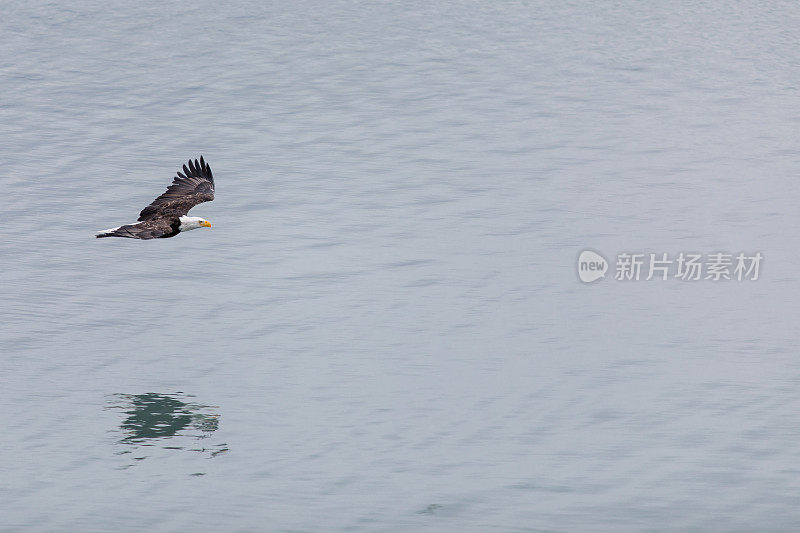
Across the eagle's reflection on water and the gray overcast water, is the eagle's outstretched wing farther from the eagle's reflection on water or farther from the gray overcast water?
the eagle's reflection on water

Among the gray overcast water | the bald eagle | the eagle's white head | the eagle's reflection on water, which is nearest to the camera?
the gray overcast water

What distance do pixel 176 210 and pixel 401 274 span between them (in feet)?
36.6

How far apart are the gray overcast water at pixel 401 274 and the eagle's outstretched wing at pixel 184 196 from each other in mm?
5058

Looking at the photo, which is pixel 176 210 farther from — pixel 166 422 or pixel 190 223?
pixel 166 422

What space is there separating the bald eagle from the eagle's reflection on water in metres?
4.78

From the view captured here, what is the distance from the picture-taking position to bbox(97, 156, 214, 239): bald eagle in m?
36.9

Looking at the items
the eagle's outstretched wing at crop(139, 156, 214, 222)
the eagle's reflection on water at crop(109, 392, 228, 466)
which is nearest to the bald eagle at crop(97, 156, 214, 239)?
the eagle's outstretched wing at crop(139, 156, 214, 222)

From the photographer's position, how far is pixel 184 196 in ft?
131

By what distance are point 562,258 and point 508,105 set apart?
1888cm

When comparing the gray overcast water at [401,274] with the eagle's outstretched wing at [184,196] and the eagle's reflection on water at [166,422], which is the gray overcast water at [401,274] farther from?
the eagle's outstretched wing at [184,196]

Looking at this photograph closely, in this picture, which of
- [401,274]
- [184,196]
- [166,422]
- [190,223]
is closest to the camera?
[166,422]

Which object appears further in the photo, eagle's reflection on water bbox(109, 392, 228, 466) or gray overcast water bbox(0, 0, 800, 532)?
eagle's reflection on water bbox(109, 392, 228, 466)

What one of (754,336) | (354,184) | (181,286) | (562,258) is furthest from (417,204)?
(754,336)

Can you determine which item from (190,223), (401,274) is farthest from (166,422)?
(401,274)
